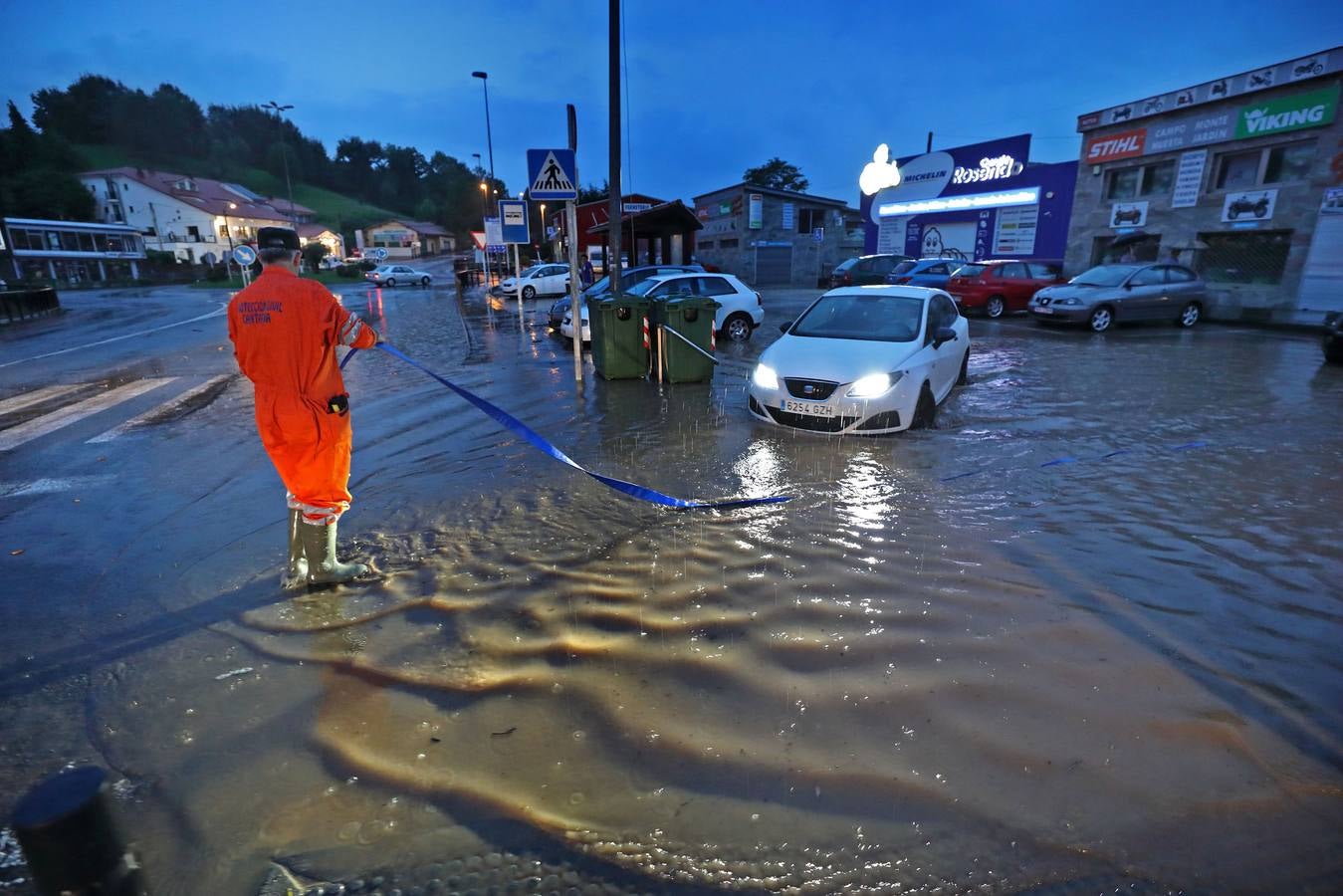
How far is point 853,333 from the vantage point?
750 centimetres

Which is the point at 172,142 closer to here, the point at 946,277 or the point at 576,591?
the point at 946,277

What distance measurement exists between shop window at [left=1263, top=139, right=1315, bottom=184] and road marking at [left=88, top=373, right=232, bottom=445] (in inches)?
1001

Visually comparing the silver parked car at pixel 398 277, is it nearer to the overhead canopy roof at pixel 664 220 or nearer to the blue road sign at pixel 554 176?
the overhead canopy roof at pixel 664 220

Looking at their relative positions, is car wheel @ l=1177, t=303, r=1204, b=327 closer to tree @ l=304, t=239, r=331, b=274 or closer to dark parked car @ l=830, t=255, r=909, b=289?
dark parked car @ l=830, t=255, r=909, b=289

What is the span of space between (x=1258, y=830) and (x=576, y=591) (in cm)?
304

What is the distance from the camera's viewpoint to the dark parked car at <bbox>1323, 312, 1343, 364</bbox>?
10992mm

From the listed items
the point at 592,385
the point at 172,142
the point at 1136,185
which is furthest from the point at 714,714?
the point at 172,142

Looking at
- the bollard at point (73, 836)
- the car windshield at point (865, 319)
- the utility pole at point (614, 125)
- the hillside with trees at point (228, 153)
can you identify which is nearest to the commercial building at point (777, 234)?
the utility pole at point (614, 125)

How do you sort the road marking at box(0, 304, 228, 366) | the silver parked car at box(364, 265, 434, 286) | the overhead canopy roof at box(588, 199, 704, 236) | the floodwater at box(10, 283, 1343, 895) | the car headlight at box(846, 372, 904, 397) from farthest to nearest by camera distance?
the silver parked car at box(364, 265, 434, 286) < the overhead canopy roof at box(588, 199, 704, 236) < the road marking at box(0, 304, 228, 366) < the car headlight at box(846, 372, 904, 397) < the floodwater at box(10, 283, 1343, 895)

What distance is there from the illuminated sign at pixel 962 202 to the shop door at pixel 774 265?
5574mm

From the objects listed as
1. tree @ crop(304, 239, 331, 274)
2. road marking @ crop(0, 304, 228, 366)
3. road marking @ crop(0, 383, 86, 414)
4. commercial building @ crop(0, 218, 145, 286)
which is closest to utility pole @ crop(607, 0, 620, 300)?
road marking @ crop(0, 304, 228, 366)

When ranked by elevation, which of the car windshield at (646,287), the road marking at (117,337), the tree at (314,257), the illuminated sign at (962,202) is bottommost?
the road marking at (117,337)

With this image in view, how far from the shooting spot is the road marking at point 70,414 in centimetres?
732

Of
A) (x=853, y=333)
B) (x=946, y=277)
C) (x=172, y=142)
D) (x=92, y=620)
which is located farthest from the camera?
(x=172, y=142)
